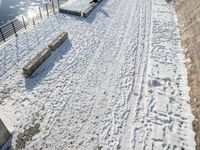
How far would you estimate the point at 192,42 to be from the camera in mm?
11289

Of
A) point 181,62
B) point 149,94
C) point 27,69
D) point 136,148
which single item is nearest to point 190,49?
point 181,62

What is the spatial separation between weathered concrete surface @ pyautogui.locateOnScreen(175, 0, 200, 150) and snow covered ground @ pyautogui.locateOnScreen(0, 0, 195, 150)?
275 millimetres

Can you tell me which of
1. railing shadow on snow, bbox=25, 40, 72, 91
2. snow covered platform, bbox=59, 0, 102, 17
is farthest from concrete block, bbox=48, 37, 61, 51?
snow covered platform, bbox=59, 0, 102, 17

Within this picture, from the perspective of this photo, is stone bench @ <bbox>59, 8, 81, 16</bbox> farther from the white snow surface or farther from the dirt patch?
the dirt patch

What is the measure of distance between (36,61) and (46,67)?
1.85 ft

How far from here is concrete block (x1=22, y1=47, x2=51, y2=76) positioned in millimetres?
9445

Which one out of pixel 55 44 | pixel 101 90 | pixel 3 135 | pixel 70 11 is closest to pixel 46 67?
pixel 55 44

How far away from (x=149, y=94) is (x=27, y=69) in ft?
18.6

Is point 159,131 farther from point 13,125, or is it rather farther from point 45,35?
point 45,35

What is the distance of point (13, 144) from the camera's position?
21.9 ft

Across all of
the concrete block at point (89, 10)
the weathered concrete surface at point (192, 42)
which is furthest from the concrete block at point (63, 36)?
the weathered concrete surface at point (192, 42)

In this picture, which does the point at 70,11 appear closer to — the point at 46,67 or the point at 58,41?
the point at 58,41

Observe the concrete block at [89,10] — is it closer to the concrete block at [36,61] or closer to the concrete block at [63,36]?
the concrete block at [63,36]

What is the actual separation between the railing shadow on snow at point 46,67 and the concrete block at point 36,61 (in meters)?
0.18
